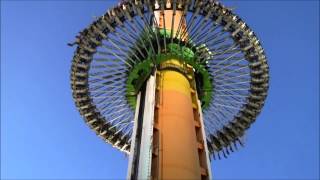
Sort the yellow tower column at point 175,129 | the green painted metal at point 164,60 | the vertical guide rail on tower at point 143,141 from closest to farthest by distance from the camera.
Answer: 1. the vertical guide rail on tower at point 143,141
2. the yellow tower column at point 175,129
3. the green painted metal at point 164,60

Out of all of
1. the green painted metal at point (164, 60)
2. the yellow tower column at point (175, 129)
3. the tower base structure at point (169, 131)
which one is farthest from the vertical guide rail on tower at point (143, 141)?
the green painted metal at point (164, 60)

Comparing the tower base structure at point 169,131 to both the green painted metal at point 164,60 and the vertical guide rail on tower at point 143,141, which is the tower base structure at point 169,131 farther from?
the green painted metal at point 164,60

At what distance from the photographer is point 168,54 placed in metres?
48.0

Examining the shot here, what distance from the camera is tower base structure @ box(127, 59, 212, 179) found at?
3638cm

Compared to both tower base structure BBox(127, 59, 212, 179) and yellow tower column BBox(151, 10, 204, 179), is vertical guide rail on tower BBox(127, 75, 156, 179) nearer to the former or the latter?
tower base structure BBox(127, 59, 212, 179)

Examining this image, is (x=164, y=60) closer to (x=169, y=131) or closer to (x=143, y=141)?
(x=169, y=131)

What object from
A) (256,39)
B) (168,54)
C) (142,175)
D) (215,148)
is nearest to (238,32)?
(256,39)

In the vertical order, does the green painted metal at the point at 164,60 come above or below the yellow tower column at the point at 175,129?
above

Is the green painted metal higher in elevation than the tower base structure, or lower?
higher

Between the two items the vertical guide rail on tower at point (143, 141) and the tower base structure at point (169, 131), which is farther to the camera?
the tower base structure at point (169, 131)

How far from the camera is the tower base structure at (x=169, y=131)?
3638 centimetres

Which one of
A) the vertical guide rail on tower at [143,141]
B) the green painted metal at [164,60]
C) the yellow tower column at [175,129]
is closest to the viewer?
the vertical guide rail on tower at [143,141]

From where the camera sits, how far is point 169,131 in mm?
39375

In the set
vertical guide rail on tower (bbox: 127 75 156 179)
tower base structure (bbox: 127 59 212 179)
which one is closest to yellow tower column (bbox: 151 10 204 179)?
tower base structure (bbox: 127 59 212 179)
